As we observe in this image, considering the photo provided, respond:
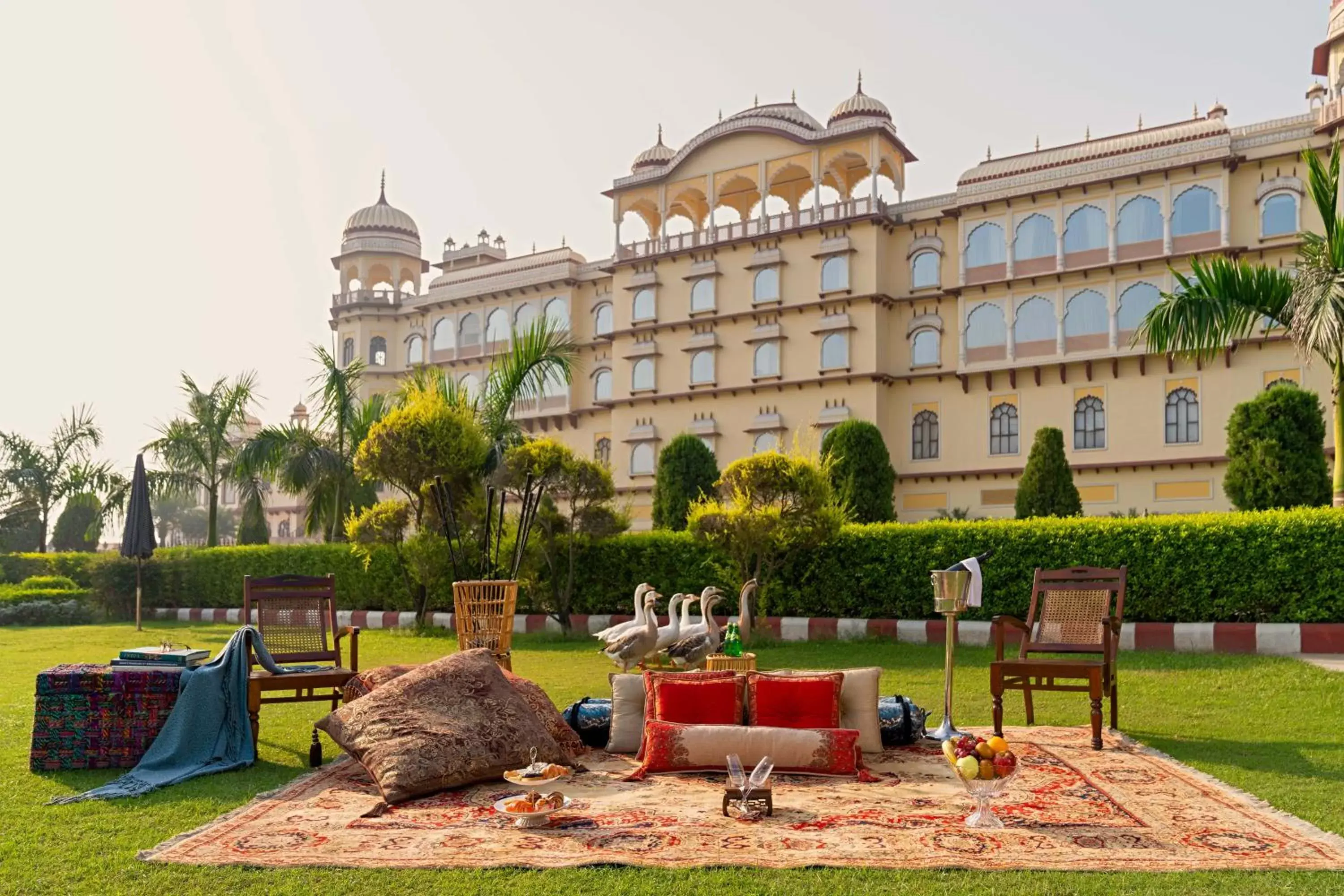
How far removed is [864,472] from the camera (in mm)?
22750

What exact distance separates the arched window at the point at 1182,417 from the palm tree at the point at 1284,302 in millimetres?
12358

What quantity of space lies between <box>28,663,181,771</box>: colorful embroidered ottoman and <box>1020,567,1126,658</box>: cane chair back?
5672 millimetres

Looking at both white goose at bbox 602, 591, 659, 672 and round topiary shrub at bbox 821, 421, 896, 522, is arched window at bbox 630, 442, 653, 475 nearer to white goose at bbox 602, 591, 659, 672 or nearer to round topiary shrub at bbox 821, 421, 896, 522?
round topiary shrub at bbox 821, 421, 896, 522

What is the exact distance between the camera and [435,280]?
3747 centimetres

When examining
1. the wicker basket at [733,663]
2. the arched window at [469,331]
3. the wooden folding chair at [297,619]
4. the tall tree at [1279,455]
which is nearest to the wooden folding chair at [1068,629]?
the wicker basket at [733,663]

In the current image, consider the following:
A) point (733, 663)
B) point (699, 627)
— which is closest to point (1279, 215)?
point (699, 627)

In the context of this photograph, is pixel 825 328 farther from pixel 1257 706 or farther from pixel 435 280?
pixel 1257 706

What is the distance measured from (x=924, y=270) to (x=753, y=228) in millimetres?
4773

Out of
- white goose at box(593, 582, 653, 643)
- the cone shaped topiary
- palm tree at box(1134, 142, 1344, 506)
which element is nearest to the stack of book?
white goose at box(593, 582, 653, 643)

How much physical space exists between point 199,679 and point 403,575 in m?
10.6

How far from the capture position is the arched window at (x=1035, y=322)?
85.7ft

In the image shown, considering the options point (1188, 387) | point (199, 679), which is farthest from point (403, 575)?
point (1188, 387)

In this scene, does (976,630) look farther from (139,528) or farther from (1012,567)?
(139,528)

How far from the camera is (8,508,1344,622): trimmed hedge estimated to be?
11625mm
